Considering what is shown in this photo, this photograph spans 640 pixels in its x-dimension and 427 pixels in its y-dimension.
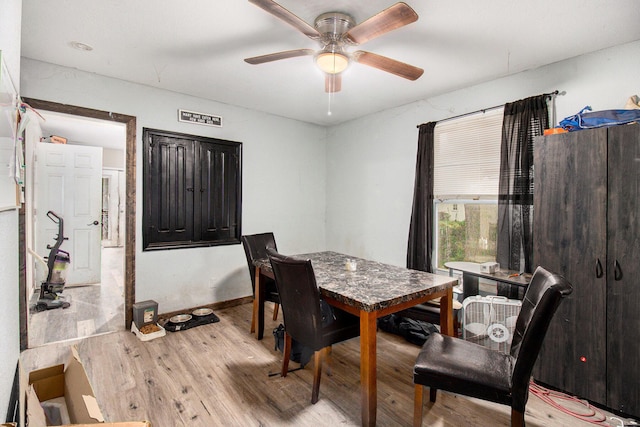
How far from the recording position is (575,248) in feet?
6.99

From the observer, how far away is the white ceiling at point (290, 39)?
1.95 meters

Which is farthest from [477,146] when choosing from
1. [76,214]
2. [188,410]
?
[76,214]

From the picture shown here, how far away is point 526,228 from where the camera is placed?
8.79 ft

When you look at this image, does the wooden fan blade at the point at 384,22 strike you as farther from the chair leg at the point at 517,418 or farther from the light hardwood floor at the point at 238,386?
the light hardwood floor at the point at 238,386

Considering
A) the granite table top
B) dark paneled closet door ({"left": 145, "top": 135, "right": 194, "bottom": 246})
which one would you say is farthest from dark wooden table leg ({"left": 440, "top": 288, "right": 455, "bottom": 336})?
dark paneled closet door ({"left": 145, "top": 135, "right": 194, "bottom": 246})

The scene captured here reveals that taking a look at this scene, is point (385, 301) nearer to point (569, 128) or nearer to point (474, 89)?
point (569, 128)

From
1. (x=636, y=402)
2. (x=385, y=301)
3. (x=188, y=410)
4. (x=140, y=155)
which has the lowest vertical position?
(x=188, y=410)

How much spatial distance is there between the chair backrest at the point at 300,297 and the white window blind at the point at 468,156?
206 cm

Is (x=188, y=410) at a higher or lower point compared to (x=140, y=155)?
lower

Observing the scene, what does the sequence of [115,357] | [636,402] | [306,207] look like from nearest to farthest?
[636,402] < [115,357] < [306,207]

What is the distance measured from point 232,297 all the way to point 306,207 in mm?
1646

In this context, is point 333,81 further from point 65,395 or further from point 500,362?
point 65,395

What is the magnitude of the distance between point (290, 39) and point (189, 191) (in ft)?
6.91

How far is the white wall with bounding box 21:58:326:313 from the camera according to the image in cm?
297
